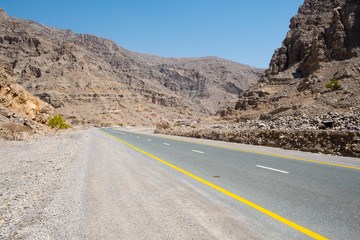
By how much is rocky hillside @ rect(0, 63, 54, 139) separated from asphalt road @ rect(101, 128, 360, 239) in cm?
2087

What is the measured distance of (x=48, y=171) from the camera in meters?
7.21

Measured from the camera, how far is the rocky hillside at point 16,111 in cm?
2133

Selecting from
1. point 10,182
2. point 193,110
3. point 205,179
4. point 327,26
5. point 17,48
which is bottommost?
point 10,182

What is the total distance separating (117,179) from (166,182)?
4.69 feet

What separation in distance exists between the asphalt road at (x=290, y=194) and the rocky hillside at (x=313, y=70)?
2238cm

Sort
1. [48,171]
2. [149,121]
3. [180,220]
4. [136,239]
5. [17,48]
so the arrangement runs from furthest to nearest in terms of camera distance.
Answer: [17,48]
[149,121]
[48,171]
[180,220]
[136,239]

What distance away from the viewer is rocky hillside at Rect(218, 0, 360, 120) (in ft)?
99.2

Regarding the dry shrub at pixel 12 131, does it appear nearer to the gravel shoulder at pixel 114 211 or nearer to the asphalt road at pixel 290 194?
the gravel shoulder at pixel 114 211

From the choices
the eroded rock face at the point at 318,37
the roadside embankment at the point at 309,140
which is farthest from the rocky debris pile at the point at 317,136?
the eroded rock face at the point at 318,37

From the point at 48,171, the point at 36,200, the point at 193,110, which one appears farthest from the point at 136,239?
the point at 193,110

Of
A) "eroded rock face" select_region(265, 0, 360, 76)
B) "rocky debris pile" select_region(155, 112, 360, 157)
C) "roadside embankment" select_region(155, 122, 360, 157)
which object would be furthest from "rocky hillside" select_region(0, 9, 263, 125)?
"rocky debris pile" select_region(155, 112, 360, 157)

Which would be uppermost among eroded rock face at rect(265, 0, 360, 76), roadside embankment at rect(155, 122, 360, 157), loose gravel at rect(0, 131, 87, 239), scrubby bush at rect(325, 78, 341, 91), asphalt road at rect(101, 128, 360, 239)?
eroded rock face at rect(265, 0, 360, 76)

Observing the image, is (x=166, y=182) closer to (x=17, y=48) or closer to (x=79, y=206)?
(x=79, y=206)

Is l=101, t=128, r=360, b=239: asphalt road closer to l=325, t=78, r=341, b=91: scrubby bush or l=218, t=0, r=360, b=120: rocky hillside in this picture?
l=218, t=0, r=360, b=120: rocky hillside
